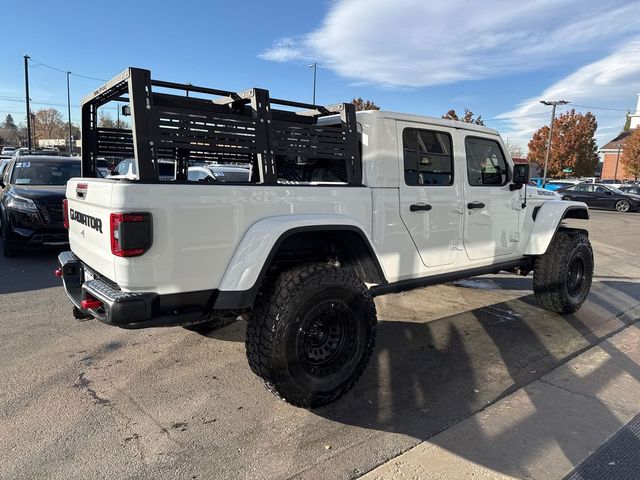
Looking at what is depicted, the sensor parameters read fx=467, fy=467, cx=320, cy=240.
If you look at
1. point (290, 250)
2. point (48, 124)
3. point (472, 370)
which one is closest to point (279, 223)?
point (290, 250)

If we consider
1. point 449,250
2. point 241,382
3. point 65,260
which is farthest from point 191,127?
point 449,250

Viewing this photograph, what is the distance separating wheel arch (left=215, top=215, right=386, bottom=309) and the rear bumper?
12 cm

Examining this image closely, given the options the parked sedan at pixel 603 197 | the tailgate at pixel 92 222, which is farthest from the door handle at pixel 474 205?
the parked sedan at pixel 603 197

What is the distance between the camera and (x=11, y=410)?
121 inches

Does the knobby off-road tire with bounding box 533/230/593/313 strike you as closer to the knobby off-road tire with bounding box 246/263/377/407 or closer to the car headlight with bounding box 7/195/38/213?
the knobby off-road tire with bounding box 246/263/377/407

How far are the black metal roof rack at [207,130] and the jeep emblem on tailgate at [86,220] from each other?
0.48 m

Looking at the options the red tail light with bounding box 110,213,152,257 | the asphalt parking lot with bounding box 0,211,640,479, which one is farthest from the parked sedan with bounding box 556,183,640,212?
the red tail light with bounding box 110,213,152,257

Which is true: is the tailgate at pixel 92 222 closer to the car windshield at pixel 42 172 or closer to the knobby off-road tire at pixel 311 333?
the knobby off-road tire at pixel 311 333

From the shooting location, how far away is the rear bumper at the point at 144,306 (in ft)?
8.41

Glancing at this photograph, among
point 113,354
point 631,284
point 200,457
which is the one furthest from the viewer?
point 631,284

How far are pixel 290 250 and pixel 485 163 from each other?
95.5 inches

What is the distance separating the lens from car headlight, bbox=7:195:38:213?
736 centimetres

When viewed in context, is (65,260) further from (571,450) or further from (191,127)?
(571,450)

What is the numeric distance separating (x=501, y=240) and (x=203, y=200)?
3290mm
